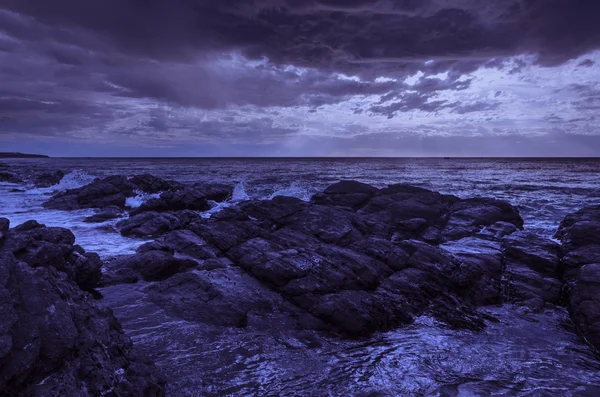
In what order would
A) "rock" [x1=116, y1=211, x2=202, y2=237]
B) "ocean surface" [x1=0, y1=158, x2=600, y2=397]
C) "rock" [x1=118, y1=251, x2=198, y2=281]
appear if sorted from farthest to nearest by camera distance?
"rock" [x1=116, y1=211, x2=202, y2=237], "rock" [x1=118, y1=251, x2=198, y2=281], "ocean surface" [x1=0, y1=158, x2=600, y2=397]

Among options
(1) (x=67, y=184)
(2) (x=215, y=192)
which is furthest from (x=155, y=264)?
(1) (x=67, y=184)

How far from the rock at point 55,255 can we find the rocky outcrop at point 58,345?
161 inches

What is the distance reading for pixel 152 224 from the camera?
2258 cm

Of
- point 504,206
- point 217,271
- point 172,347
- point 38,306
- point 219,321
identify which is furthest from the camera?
point 504,206

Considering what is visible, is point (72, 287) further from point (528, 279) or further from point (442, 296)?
point (528, 279)

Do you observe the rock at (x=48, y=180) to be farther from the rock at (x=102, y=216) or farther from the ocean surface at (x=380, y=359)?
the ocean surface at (x=380, y=359)

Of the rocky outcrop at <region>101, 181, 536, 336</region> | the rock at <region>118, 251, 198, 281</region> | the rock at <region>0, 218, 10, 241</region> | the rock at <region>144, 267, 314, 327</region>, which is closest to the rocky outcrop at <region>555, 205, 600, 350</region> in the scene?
the rocky outcrop at <region>101, 181, 536, 336</region>

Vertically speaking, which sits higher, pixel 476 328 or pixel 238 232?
pixel 238 232

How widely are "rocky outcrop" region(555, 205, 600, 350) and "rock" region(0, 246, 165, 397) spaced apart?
13230 millimetres

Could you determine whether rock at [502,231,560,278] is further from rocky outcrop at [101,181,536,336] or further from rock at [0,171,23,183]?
rock at [0,171,23,183]

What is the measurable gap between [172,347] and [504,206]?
2629 centimetres

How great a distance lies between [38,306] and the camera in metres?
6.27

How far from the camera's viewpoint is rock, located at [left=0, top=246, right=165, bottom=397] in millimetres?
5234

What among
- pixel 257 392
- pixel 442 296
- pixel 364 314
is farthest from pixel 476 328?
pixel 257 392
